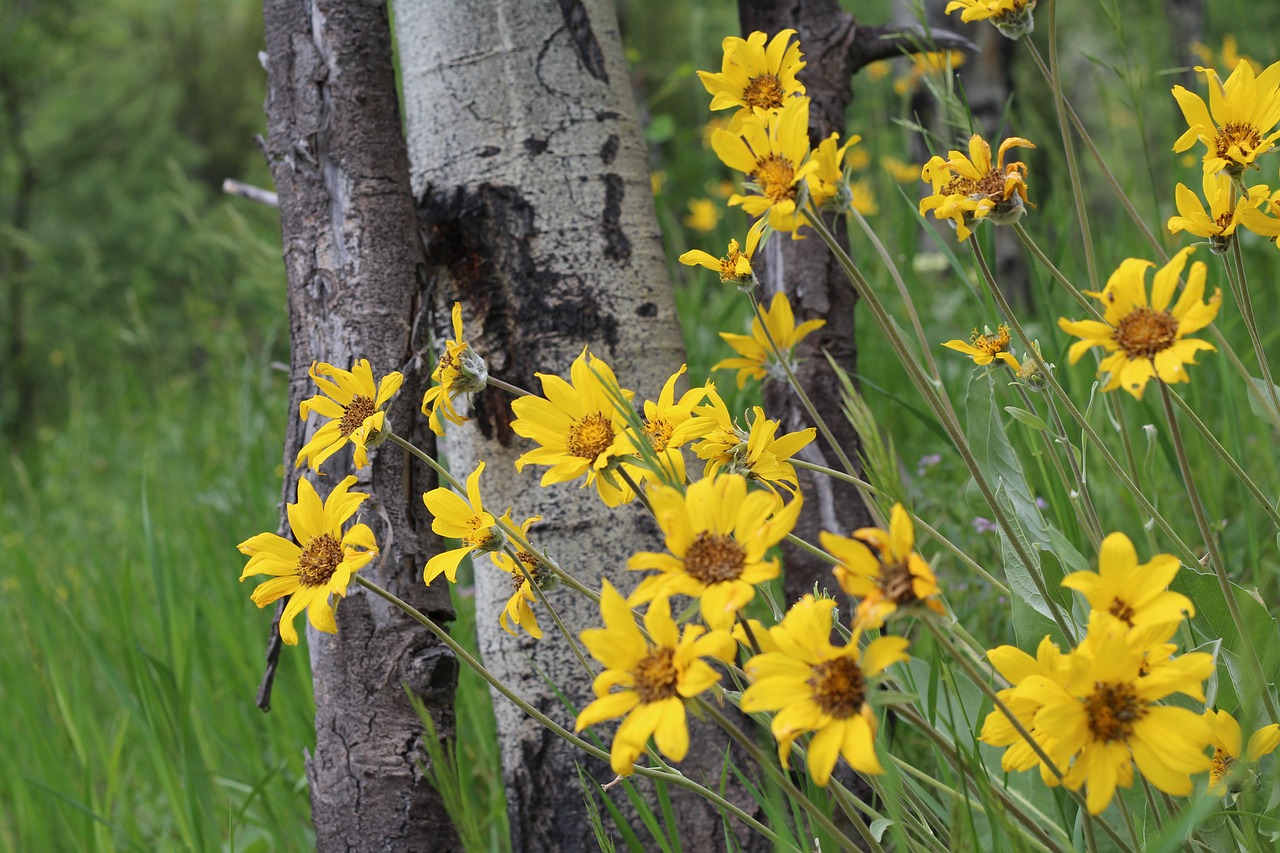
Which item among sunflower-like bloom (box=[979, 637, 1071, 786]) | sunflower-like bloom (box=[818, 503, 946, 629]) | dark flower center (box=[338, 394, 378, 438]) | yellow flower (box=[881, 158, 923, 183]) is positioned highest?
yellow flower (box=[881, 158, 923, 183])

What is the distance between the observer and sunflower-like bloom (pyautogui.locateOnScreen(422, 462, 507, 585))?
3.37ft

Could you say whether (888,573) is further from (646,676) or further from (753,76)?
(753,76)

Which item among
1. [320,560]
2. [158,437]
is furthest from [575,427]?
[158,437]

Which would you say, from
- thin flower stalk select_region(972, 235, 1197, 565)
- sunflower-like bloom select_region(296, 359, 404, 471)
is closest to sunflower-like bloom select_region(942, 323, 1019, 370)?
thin flower stalk select_region(972, 235, 1197, 565)

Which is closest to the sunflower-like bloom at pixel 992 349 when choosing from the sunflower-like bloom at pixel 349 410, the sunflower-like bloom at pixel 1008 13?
the sunflower-like bloom at pixel 1008 13

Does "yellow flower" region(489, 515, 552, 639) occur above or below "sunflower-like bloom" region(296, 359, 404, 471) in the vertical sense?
below

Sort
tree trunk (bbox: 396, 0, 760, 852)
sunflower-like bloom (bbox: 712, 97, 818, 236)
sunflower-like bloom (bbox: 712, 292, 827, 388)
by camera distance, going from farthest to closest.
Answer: tree trunk (bbox: 396, 0, 760, 852), sunflower-like bloom (bbox: 712, 292, 827, 388), sunflower-like bloom (bbox: 712, 97, 818, 236)

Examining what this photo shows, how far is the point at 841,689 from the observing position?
27.3 inches

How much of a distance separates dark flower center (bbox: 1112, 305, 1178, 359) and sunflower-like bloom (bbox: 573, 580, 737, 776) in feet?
1.31

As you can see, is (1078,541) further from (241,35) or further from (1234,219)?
A: (241,35)

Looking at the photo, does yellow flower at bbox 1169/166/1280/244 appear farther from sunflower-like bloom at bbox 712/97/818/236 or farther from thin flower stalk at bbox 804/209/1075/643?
sunflower-like bloom at bbox 712/97/818/236

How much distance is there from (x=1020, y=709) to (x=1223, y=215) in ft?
2.04

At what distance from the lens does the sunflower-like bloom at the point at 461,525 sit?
1.03 metres

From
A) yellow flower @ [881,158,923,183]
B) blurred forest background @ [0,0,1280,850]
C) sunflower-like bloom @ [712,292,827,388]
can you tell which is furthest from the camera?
yellow flower @ [881,158,923,183]
